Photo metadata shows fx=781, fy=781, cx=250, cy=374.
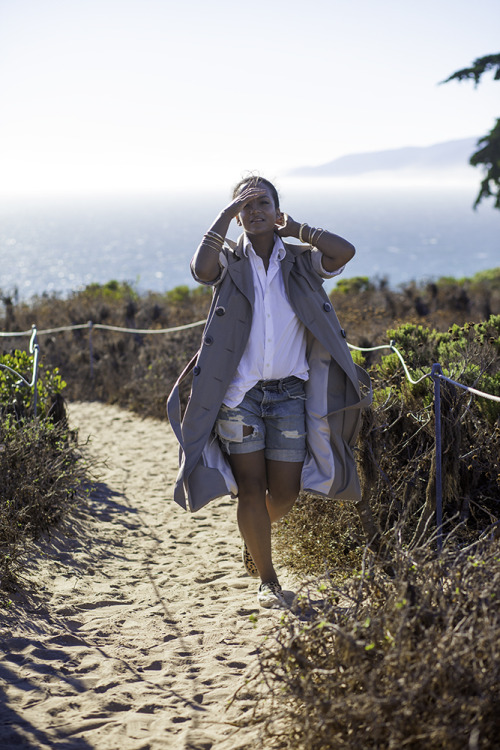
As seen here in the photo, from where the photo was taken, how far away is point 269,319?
3611mm

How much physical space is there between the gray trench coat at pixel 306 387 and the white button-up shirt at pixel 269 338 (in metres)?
0.04

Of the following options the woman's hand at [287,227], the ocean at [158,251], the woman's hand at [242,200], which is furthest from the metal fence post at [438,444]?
the ocean at [158,251]

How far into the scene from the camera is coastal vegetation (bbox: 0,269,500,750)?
2.15 meters

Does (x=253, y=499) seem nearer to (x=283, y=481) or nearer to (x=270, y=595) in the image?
(x=283, y=481)

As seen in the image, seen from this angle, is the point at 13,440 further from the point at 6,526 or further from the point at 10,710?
the point at 10,710

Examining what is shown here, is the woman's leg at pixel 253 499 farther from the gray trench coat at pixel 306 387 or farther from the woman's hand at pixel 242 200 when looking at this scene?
the woman's hand at pixel 242 200

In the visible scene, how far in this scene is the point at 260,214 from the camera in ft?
12.1

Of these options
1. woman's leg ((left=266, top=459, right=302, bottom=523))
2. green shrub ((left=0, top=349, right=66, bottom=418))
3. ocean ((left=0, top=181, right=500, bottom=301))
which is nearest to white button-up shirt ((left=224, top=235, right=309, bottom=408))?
woman's leg ((left=266, top=459, right=302, bottom=523))

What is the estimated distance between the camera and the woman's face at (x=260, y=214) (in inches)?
145

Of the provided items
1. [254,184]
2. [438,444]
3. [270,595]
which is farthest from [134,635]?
[254,184]

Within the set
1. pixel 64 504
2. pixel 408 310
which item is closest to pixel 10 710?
pixel 64 504

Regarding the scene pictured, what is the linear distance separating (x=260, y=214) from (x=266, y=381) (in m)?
0.79

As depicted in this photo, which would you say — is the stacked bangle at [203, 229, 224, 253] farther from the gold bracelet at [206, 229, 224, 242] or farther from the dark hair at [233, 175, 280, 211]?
the dark hair at [233, 175, 280, 211]

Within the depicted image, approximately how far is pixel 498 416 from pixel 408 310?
8.48 meters
